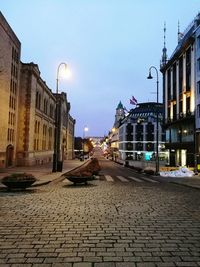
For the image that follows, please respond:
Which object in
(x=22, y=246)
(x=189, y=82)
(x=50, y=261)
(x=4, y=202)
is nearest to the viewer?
(x=50, y=261)

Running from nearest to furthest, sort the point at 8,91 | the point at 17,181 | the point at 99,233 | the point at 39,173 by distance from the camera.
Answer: the point at 99,233 < the point at 17,181 < the point at 39,173 < the point at 8,91

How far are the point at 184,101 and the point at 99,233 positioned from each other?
42.3 metres

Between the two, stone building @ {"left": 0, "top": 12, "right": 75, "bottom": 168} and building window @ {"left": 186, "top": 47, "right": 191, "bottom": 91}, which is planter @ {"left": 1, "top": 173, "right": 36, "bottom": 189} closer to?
stone building @ {"left": 0, "top": 12, "right": 75, "bottom": 168}

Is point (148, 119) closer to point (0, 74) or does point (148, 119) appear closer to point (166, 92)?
point (166, 92)

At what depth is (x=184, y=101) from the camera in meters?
46.8

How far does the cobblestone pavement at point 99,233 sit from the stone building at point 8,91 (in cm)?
2358

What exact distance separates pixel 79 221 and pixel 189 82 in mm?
41089

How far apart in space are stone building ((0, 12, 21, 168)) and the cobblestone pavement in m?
23.6

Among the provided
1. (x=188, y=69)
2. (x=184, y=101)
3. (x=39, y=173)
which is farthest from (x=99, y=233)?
(x=188, y=69)

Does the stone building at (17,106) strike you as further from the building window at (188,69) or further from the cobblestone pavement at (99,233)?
the cobblestone pavement at (99,233)

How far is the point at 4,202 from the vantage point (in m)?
11.8

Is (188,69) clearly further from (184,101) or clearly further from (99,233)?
(99,233)

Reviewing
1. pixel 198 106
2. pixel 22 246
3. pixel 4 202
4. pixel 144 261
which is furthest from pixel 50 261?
pixel 198 106

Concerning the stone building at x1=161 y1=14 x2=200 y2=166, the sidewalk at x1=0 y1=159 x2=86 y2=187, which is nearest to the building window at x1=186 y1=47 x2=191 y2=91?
the stone building at x1=161 y1=14 x2=200 y2=166
